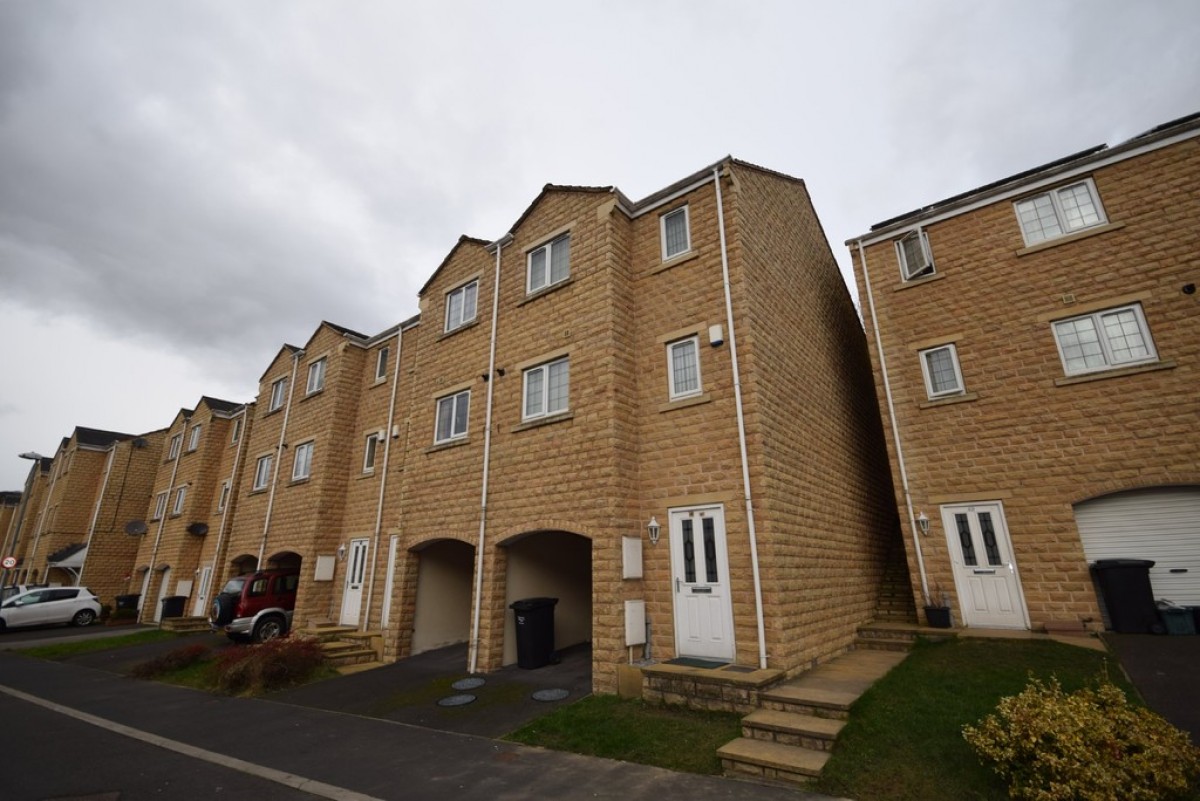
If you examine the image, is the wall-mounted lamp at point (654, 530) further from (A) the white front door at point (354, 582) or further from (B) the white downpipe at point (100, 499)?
(B) the white downpipe at point (100, 499)

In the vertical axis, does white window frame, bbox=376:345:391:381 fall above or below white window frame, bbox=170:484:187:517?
above

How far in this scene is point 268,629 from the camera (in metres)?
16.0

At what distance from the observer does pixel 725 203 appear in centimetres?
1044

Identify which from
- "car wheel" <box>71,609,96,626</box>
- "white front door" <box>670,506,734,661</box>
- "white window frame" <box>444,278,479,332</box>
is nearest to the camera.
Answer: "white front door" <box>670,506,734,661</box>

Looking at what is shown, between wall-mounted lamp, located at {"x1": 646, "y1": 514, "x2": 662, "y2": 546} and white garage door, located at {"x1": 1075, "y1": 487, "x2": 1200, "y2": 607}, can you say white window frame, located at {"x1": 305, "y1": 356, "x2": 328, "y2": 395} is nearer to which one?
wall-mounted lamp, located at {"x1": 646, "y1": 514, "x2": 662, "y2": 546}

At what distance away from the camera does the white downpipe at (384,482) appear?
14.7 m

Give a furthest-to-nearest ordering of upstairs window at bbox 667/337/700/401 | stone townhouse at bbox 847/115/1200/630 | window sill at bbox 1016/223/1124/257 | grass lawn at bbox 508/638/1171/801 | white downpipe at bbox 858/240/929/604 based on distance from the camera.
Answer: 1. white downpipe at bbox 858/240/929/604
2. window sill at bbox 1016/223/1124/257
3. upstairs window at bbox 667/337/700/401
4. stone townhouse at bbox 847/115/1200/630
5. grass lawn at bbox 508/638/1171/801

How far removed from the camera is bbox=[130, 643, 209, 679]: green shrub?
12.6 metres

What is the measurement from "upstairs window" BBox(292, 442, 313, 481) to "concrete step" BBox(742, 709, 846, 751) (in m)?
16.5

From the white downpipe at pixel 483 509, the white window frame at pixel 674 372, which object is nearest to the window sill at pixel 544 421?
the white downpipe at pixel 483 509

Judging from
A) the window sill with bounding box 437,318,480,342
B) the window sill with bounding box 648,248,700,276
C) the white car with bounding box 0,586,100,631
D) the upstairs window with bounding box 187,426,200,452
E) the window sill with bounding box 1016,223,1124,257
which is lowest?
the white car with bounding box 0,586,100,631

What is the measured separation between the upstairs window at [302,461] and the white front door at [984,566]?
1850 centimetres

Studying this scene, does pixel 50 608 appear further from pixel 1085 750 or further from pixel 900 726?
pixel 1085 750

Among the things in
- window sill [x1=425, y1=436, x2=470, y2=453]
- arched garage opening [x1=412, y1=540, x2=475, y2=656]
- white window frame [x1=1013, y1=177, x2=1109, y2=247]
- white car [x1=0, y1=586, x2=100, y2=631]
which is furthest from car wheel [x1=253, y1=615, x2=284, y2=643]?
white window frame [x1=1013, y1=177, x2=1109, y2=247]
